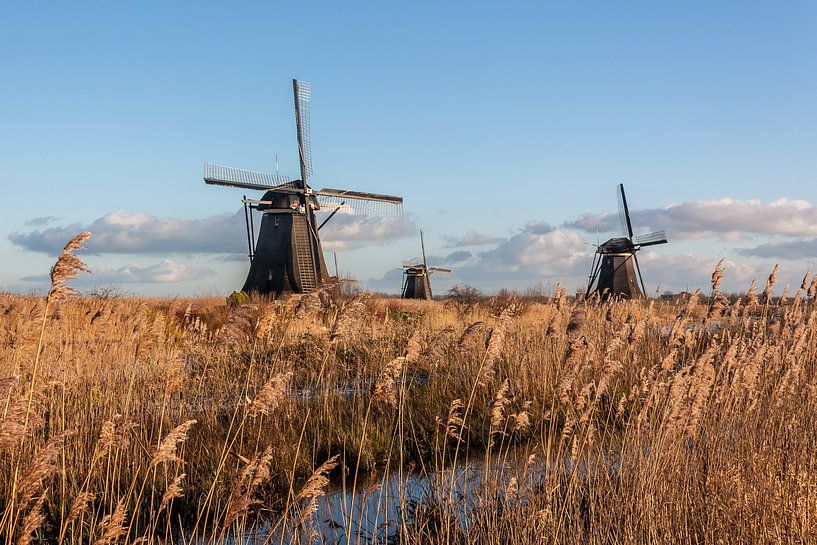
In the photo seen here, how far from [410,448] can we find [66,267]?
4.79 metres

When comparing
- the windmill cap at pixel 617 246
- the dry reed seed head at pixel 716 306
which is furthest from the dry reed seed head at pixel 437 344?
the windmill cap at pixel 617 246

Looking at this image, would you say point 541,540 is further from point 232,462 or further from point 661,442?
point 232,462

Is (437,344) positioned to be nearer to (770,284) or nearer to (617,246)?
(770,284)

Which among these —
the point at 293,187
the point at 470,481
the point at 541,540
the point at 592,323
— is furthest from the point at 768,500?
the point at 293,187

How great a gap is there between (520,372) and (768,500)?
4.36 metres

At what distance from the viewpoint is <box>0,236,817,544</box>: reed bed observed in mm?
3867

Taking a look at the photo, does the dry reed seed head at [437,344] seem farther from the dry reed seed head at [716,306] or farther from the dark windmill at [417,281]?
the dark windmill at [417,281]

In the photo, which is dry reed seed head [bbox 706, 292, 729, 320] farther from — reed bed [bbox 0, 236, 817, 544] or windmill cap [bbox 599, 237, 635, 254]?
windmill cap [bbox 599, 237, 635, 254]

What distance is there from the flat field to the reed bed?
0.03m

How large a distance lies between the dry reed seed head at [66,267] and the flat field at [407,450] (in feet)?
0.53

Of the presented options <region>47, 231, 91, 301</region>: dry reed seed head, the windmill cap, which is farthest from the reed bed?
the windmill cap

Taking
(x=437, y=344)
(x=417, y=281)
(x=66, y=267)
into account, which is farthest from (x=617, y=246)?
(x=66, y=267)

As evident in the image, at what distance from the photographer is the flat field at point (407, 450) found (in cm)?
388

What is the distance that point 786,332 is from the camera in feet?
28.8
